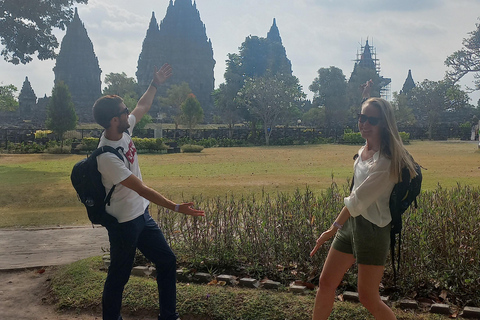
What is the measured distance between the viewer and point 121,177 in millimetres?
2613

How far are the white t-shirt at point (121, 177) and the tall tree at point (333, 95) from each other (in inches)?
1961

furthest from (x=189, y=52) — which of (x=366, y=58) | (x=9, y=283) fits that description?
(x=9, y=283)

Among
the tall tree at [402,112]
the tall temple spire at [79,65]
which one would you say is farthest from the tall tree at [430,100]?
the tall temple spire at [79,65]

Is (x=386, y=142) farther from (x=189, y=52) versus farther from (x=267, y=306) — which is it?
(x=189, y=52)

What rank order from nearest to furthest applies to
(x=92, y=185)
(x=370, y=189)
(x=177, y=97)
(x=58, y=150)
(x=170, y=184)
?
(x=370, y=189)
(x=92, y=185)
(x=170, y=184)
(x=58, y=150)
(x=177, y=97)

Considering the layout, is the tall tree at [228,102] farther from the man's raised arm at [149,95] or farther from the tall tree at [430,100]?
the man's raised arm at [149,95]

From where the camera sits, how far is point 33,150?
24859 mm

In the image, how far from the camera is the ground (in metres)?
3.42

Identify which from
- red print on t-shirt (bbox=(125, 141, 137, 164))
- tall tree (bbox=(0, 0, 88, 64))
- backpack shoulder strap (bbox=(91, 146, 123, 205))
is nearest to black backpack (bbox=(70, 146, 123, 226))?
backpack shoulder strap (bbox=(91, 146, 123, 205))

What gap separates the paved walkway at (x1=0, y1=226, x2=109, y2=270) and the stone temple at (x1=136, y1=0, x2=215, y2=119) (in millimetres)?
58510

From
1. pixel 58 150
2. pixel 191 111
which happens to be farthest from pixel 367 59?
pixel 58 150

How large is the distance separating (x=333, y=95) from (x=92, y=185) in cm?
5134

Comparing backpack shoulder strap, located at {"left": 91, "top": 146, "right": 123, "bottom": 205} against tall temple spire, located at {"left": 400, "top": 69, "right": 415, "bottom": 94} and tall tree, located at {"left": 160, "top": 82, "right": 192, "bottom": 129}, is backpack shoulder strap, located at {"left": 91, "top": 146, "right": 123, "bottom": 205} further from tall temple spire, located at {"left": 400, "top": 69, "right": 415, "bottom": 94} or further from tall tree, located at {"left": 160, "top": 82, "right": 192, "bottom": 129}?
tall temple spire, located at {"left": 400, "top": 69, "right": 415, "bottom": 94}

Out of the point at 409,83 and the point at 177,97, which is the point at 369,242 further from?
the point at 409,83
